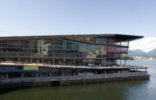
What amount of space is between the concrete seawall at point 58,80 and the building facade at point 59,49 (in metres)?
6.89

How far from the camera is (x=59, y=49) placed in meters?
29.6

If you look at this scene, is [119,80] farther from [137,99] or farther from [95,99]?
[95,99]

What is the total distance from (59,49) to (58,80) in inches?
437

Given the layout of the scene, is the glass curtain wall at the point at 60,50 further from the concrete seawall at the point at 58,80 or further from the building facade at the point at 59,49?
the concrete seawall at the point at 58,80

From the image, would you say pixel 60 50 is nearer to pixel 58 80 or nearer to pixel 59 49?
pixel 59 49

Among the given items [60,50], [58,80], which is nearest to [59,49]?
[60,50]

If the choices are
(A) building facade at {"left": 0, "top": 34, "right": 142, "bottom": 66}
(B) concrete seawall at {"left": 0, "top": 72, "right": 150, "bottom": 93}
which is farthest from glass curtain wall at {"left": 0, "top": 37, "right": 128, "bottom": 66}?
(B) concrete seawall at {"left": 0, "top": 72, "right": 150, "bottom": 93}

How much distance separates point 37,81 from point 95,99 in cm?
1371

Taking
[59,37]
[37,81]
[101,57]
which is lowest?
[37,81]

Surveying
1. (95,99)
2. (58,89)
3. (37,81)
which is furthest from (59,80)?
(95,99)

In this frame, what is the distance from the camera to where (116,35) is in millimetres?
A: 30406

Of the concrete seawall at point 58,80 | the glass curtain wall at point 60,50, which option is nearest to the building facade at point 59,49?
the glass curtain wall at point 60,50

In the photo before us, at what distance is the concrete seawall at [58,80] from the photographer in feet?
62.9

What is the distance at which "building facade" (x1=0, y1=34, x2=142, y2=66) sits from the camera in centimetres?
2945
